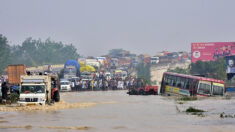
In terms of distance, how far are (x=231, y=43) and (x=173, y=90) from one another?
223 ft

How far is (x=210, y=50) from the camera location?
11412 centimetres

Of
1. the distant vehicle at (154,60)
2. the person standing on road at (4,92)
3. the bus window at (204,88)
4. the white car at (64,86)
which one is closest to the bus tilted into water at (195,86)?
the bus window at (204,88)

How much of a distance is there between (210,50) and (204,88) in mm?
70986

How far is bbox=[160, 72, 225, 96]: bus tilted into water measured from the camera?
44688mm

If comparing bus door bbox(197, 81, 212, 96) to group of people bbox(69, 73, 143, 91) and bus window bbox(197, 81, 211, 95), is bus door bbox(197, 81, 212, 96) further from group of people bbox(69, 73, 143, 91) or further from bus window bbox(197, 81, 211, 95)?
group of people bbox(69, 73, 143, 91)

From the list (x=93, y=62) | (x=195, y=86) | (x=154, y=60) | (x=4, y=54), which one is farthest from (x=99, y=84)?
(x=154, y=60)

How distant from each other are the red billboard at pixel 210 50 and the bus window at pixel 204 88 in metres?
69.3

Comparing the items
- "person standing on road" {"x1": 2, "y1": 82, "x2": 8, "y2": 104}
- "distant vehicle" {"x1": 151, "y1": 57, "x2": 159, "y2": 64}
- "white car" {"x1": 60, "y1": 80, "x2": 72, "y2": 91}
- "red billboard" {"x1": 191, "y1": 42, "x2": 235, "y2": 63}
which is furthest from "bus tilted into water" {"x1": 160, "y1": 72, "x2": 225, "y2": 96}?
"distant vehicle" {"x1": 151, "y1": 57, "x2": 159, "y2": 64}

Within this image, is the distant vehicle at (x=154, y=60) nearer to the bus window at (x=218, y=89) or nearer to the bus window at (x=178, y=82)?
the bus window at (x=178, y=82)

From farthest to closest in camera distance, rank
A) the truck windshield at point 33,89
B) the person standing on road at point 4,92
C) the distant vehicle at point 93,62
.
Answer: the distant vehicle at point 93,62
the person standing on road at point 4,92
the truck windshield at point 33,89

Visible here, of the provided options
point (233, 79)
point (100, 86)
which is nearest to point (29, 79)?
point (100, 86)

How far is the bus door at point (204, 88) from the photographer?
147 feet

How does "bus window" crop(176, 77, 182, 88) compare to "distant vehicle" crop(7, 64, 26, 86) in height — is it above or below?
below

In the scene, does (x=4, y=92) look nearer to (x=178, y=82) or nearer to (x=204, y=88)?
(x=178, y=82)
